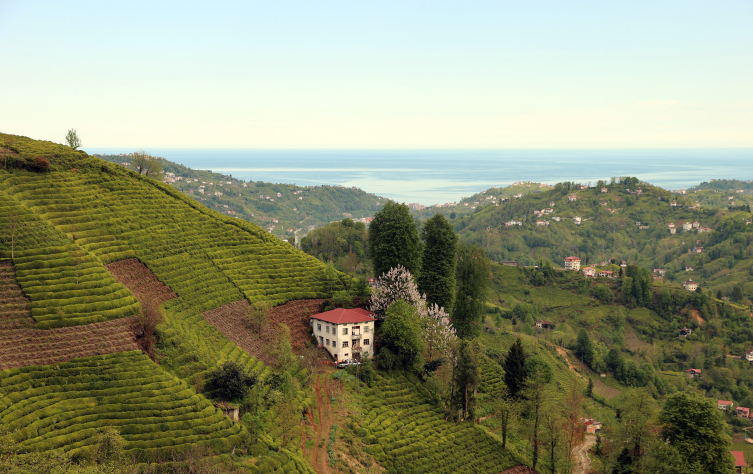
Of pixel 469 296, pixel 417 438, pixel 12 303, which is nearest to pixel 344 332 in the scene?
pixel 417 438

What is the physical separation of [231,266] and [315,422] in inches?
757

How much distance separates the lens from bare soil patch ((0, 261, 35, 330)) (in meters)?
29.6

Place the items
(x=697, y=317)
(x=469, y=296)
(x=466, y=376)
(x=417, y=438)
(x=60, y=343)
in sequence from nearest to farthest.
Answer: (x=60, y=343), (x=417, y=438), (x=466, y=376), (x=469, y=296), (x=697, y=317)

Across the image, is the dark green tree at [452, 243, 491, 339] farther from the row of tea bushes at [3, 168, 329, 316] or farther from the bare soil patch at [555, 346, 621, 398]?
the bare soil patch at [555, 346, 621, 398]

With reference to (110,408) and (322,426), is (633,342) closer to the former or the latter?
(322,426)

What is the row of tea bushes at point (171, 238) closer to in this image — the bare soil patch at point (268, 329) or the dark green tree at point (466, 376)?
the bare soil patch at point (268, 329)

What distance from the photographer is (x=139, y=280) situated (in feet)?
131

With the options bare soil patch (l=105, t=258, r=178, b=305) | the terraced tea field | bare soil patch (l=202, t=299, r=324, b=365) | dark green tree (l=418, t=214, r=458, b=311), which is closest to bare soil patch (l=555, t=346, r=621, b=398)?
dark green tree (l=418, t=214, r=458, b=311)

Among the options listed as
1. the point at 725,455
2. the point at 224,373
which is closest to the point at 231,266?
the point at 224,373

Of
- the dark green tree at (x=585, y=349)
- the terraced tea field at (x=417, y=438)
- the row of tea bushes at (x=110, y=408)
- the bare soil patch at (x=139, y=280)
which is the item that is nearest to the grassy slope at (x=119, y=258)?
the row of tea bushes at (x=110, y=408)

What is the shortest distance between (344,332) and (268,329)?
615 centimetres

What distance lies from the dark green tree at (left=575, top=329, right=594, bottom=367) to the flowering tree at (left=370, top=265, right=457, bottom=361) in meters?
50.2

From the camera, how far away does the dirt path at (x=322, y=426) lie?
2955 cm

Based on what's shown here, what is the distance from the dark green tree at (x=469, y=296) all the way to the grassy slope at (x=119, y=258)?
14.1 m
